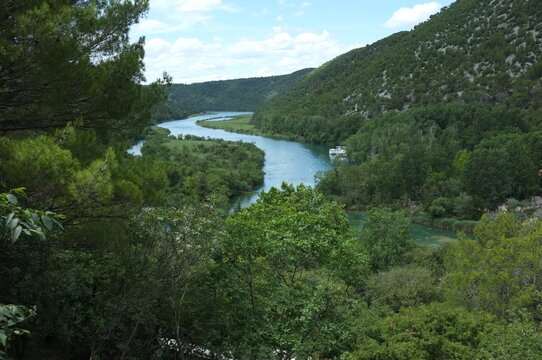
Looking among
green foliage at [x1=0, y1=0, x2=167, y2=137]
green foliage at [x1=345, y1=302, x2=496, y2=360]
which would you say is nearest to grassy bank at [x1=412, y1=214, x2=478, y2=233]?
green foliage at [x1=345, y1=302, x2=496, y2=360]

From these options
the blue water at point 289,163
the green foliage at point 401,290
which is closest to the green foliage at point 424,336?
the green foliage at point 401,290

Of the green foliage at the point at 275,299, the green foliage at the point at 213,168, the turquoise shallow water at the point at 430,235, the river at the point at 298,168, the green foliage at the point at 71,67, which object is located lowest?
the turquoise shallow water at the point at 430,235

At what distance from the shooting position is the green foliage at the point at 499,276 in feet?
54.1

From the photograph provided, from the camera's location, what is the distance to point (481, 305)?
16.6 metres

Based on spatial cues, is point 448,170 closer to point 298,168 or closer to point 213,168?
point 298,168

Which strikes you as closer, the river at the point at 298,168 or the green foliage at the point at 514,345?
the green foliage at the point at 514,345

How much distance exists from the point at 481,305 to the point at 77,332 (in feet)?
46.2

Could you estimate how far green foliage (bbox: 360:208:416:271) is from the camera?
2616cm

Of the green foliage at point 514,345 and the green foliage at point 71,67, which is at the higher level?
the green foliage at point 71,67

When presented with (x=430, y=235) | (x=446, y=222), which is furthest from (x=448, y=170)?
(x=430, y=235)

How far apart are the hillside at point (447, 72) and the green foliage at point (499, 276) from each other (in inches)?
2642

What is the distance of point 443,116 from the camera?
76188 mm

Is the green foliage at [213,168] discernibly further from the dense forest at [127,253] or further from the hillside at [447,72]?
the dense forest at [127,253]

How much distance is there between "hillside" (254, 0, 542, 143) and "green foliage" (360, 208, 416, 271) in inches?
2374
